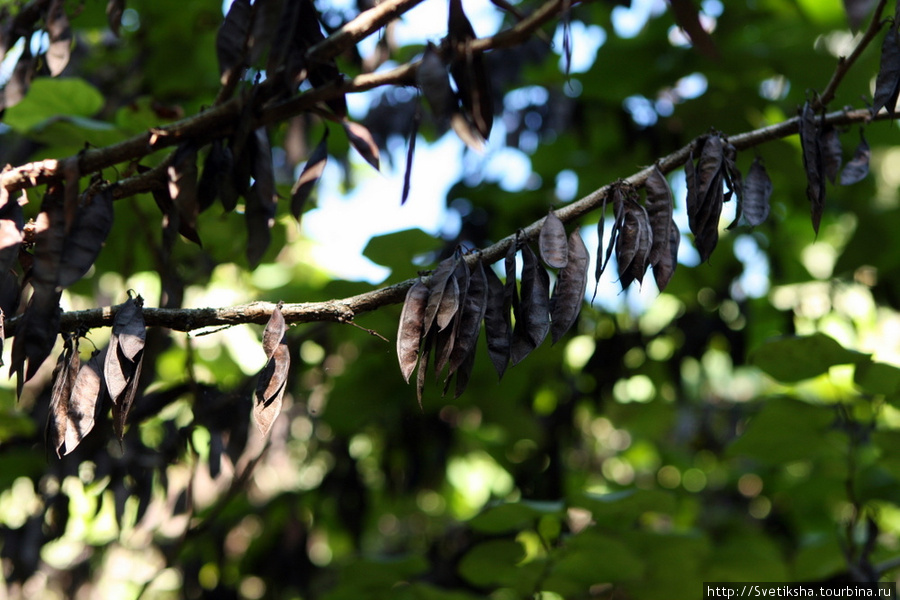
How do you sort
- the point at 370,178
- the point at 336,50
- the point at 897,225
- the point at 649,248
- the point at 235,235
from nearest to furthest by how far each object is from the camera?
the point at 649,248 < the point at 336,50 < the point at 235,235 < the point at 897,225 < the point at 370,178

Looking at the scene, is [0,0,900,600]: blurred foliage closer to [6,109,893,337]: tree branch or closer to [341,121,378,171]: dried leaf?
[341,121,378,171]: dried leaf

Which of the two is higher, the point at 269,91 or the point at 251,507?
the point at 269,91

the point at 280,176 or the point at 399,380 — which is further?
the point at 280,176

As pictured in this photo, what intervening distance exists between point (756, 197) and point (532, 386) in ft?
5.26

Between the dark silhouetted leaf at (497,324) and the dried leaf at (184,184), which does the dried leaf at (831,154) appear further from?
the dried leaf at (184,184)

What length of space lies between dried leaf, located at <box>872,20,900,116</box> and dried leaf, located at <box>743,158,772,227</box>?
0.64ft

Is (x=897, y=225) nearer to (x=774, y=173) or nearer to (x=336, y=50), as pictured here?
(x=774, y=173)

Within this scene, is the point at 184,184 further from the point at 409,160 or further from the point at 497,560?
the point at 497,560

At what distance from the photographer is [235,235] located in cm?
236

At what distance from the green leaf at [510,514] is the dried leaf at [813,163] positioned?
102 cm

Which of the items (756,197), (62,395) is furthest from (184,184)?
(756,197)

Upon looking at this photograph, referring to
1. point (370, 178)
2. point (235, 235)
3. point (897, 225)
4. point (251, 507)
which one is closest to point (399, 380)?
point (235, 235)

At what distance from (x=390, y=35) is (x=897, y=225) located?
1.82m

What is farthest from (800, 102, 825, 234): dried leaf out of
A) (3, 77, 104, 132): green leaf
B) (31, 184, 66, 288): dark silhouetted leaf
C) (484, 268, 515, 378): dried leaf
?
(3, 77, 104, 132): green leaf
